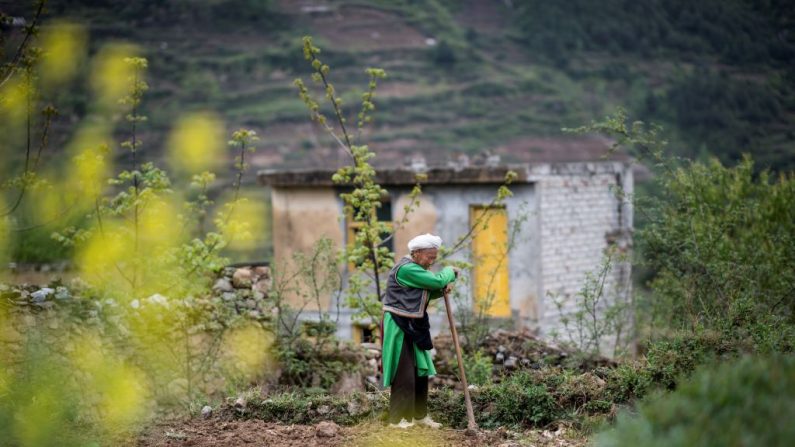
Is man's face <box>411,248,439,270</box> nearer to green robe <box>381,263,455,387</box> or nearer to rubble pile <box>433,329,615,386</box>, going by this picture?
green robe <box>381,263,455,387</box>

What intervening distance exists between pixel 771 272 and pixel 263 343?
244 inches

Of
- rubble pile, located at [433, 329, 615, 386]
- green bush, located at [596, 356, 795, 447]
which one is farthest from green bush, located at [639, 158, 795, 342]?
green bush, located at [596, 356, 795, 447]

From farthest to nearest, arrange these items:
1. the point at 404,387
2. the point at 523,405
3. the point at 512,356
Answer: the point at 512,356
the point at 523,405
the point at 404,387

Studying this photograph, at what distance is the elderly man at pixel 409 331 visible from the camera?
23.3 feet

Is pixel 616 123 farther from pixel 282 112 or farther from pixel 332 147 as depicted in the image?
pixel 282 112

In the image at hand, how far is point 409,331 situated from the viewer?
7.13 meters

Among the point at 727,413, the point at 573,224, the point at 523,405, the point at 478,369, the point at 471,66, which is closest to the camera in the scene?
the point at 727,413

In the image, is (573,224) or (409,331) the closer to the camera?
(409,331)

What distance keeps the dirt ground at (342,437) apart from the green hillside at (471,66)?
46357mm

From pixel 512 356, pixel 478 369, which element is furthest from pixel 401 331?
pixel 512 356

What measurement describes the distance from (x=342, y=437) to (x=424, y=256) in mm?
1602

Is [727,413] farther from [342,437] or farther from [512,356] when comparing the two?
[512,356]

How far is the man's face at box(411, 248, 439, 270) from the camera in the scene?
720cm

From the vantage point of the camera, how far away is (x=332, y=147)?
67.3 metres
